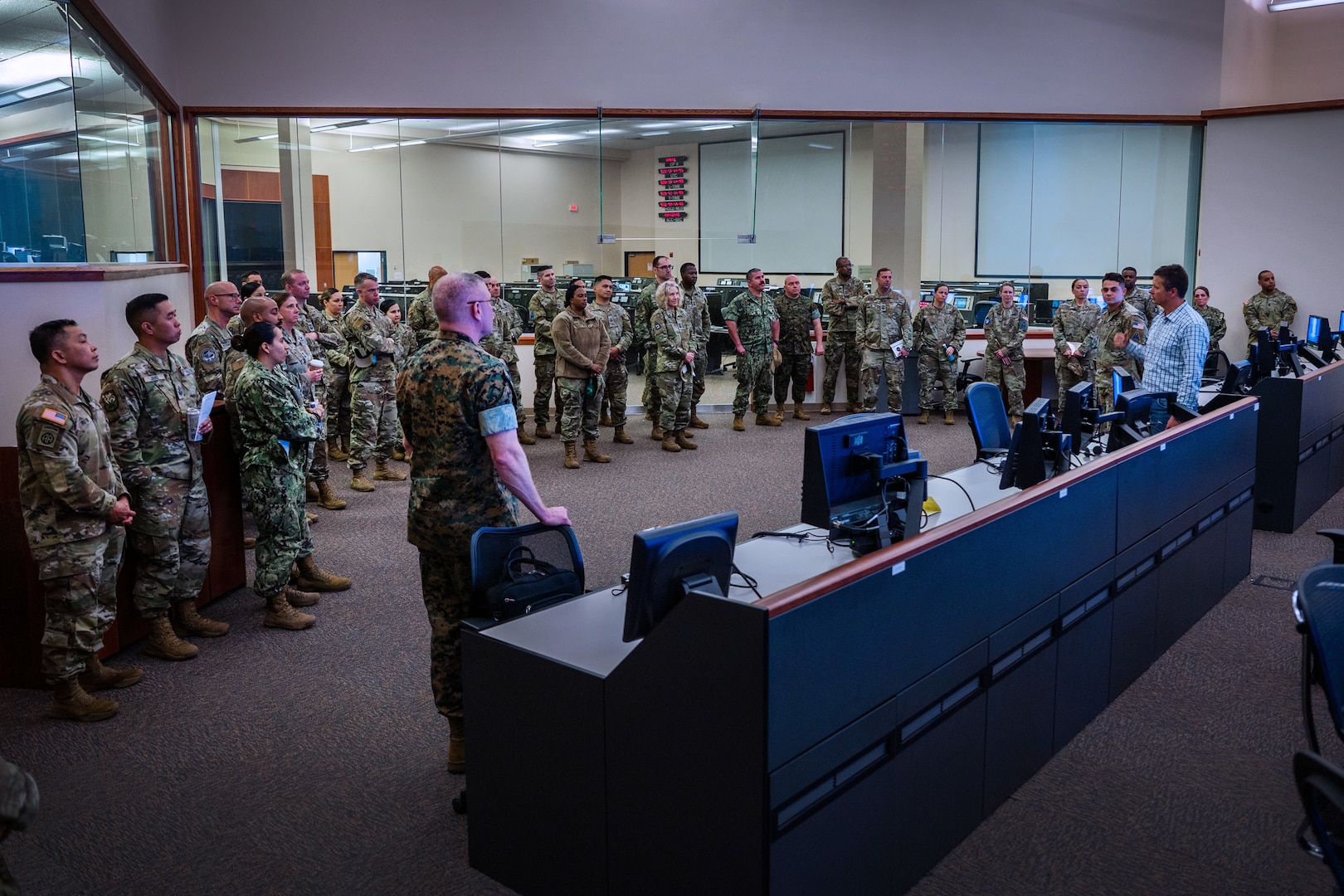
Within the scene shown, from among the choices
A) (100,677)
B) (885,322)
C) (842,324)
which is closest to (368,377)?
(100,677)

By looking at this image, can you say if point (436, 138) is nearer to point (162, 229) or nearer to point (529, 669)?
point (162, 229)

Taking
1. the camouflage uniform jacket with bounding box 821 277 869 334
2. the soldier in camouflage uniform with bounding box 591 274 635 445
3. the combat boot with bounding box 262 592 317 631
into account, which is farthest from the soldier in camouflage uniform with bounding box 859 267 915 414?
the combat boot with bounding box 262 592 317 631

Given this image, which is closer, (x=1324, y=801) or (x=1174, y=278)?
(x=1324, y=801)

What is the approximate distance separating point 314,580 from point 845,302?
6702 mm

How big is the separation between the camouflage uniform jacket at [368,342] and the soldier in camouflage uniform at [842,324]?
4670 mm

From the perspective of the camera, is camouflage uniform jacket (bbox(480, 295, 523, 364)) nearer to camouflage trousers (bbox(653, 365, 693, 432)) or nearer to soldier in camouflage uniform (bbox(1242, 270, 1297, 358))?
camouflage trousers (bbox(653, 365, 693, 432))

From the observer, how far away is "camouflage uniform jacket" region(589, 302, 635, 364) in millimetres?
8602

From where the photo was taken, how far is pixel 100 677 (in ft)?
12.9

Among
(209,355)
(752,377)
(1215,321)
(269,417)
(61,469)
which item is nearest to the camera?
(61,469)

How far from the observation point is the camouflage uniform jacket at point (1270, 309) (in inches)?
448

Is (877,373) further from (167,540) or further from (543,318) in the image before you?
(167,540)

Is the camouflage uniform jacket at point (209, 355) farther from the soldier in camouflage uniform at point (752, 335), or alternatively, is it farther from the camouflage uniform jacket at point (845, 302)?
the camouflage uniform jacket at point (845, 302)

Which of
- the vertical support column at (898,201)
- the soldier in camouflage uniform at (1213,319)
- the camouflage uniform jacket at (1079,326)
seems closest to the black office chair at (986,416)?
the camouflage uniform jacket at (1079,326)

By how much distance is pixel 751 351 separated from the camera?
32.0ft
